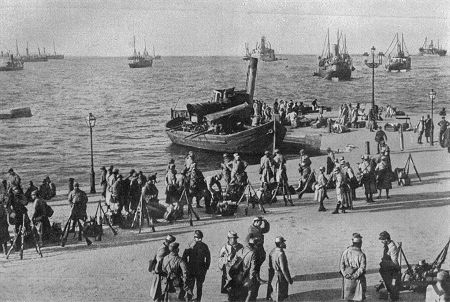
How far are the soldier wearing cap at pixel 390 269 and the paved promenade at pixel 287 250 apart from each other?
408mm

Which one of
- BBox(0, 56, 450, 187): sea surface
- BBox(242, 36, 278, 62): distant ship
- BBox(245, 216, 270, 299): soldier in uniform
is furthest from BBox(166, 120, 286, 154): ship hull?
BBox(242, 36, 278, 62): distant ship

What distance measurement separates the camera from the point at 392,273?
9547mm

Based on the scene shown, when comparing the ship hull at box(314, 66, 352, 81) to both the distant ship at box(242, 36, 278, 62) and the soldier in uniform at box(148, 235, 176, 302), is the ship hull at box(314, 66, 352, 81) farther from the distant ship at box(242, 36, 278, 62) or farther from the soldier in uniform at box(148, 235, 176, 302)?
the soldier in uniform at box(148, 235, 176, 302)

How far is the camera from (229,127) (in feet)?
114

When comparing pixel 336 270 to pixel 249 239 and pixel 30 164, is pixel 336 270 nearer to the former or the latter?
pixel 249 239

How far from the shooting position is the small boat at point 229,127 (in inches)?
1303

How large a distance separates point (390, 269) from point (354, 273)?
2.40 feet

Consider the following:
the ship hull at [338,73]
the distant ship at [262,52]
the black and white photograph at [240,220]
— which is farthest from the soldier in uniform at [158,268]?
the ship hull at [338,73]

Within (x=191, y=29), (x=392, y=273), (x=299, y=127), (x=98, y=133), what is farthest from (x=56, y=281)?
(x=98, y=133)

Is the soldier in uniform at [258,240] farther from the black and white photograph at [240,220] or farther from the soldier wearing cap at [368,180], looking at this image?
the soldier wearing cap at [368,180]

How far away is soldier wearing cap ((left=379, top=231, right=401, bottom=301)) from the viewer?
948 cm

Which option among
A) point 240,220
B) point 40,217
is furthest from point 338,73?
point 40,217

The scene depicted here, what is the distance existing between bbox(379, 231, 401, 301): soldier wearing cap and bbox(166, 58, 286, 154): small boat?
72.2 ft

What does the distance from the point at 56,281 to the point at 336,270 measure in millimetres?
5828
